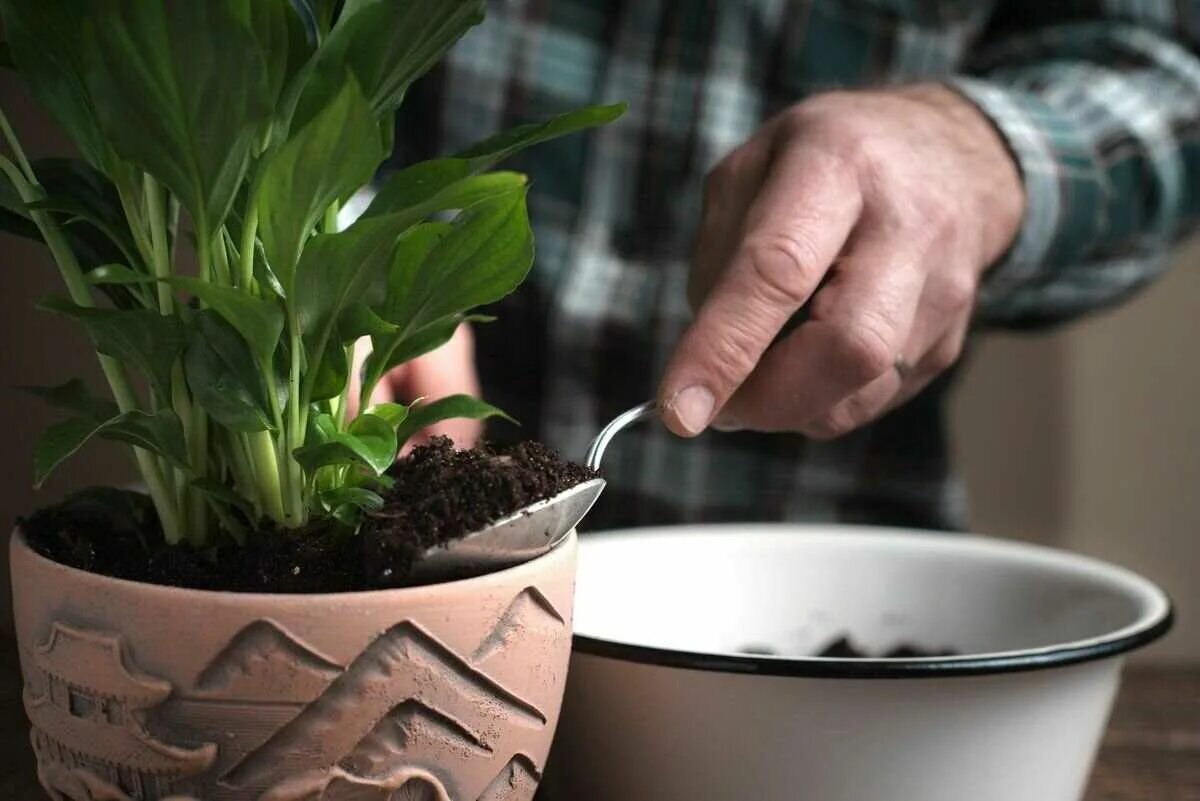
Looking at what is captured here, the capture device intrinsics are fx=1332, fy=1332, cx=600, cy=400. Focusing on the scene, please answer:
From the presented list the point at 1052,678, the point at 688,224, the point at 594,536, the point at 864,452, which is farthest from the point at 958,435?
the point at 1052,678

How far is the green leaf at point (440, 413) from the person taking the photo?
0.40 m

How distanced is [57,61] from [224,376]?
3.7 inches

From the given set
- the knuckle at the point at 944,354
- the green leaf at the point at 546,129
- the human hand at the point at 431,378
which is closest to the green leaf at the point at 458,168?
the green leaf at the point at 546,129

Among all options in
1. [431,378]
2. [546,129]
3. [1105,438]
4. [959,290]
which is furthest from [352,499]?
→ [1105,438]

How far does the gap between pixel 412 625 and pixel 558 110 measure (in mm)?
602

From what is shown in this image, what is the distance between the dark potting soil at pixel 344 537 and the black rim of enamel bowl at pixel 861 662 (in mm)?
84

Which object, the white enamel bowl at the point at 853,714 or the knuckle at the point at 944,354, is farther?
the knuckle at the point at 944,354

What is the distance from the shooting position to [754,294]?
490mm

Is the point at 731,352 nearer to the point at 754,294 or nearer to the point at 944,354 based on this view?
the point at 754,294

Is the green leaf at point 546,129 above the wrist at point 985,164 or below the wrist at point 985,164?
above

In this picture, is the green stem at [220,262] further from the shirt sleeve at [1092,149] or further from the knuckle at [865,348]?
the shirt sleeve at [1092,149]

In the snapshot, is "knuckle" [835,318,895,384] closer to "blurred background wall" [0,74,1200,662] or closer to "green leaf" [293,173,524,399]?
"green leaf" [293,173,524,399]

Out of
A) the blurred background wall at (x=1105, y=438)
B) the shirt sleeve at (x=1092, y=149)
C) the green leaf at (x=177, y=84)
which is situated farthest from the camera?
the blurred background wall at (x=1105, y=438)

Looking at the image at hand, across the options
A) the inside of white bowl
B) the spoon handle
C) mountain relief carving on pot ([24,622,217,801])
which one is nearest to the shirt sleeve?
the inside of white bowl
